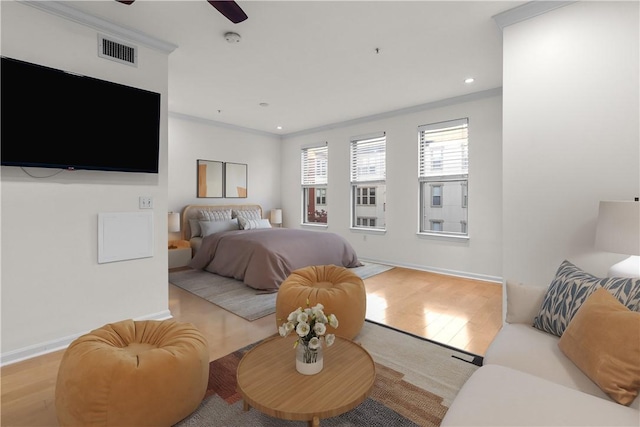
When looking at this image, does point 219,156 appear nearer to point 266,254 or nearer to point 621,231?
point 266,254

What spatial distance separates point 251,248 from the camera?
4281 millimetres

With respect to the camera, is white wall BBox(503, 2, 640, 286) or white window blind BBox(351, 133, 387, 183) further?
white window blind BBox(351, 133, 387, 183)

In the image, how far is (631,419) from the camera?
1.08m

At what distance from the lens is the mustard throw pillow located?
120 centimetres

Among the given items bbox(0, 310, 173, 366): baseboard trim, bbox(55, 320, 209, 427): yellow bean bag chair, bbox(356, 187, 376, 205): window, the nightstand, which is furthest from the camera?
bbox(356, 187, 376, 205): window

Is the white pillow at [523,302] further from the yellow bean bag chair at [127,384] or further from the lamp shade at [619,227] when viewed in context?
the yellow bean bag chair at [127,384]

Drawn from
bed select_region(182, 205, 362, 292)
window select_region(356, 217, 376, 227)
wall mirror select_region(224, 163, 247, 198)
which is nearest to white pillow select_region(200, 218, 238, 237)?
bed select_region(182, 205, 362, 292)

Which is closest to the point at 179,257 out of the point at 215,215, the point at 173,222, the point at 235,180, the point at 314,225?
the point at 173,222

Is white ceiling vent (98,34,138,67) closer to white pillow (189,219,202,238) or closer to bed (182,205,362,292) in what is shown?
bed (182,205,362,292)

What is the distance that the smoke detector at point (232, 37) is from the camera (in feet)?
9.41

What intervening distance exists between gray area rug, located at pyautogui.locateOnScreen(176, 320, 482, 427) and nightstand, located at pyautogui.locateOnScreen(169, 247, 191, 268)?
3.09 metres

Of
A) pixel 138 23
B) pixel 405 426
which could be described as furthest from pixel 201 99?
pixel 405 426

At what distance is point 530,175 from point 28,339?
13.4 feet

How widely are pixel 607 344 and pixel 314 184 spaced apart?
5.87 meters
